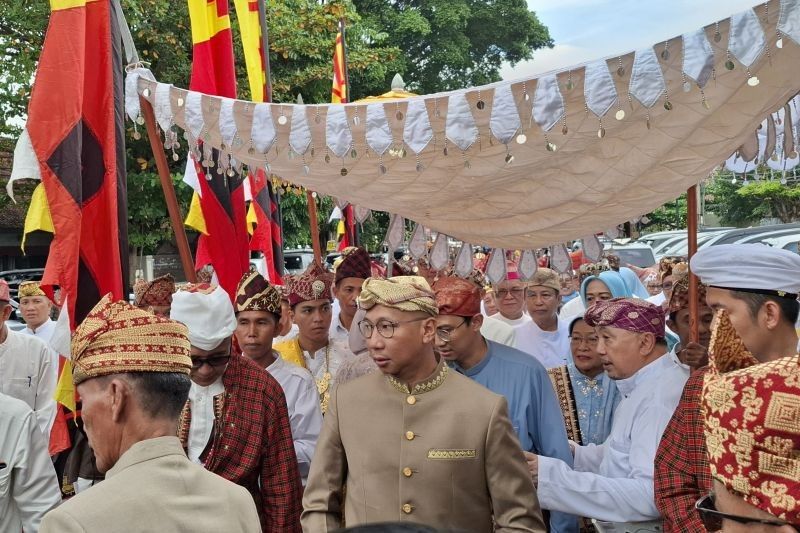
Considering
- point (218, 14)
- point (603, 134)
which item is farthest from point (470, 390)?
point (218, 14)

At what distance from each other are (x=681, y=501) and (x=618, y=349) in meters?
1.16

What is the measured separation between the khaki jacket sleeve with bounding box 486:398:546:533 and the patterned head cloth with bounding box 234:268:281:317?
64.6 inches

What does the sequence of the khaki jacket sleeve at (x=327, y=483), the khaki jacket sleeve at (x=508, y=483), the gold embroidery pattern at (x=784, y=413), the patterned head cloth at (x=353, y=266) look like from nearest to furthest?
the gold embroidery pattern at (x=784, y=413), the khaki jacket sleeve at (x=508, y=483), the khaki jacket sleeve at (x=327, y=483), the patterned head cloth at (x=353, y=266)

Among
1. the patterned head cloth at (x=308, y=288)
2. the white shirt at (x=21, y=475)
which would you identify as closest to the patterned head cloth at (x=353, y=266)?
the patterned head cloth at (x=308, y=288)

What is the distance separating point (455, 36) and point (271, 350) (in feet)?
77.9

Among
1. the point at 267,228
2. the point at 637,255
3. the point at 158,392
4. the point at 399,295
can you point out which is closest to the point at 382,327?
the point at 399,295

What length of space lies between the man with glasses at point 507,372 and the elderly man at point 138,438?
1.65 metres

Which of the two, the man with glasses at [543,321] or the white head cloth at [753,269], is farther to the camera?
the man with glasses at [543,321]

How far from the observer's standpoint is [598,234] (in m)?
4.68

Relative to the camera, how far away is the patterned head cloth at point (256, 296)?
412 cm

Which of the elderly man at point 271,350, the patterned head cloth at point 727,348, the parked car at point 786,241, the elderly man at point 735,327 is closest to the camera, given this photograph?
the patterned head cloth at point 727,348

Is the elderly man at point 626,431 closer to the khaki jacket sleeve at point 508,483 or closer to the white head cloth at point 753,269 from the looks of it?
the khaki jacket sleeve at point 508,483

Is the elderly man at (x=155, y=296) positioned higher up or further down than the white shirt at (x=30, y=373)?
higher up

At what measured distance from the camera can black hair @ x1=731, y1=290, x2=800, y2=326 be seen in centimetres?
268
